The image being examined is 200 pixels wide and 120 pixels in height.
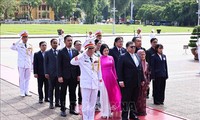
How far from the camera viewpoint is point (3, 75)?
1473 cm

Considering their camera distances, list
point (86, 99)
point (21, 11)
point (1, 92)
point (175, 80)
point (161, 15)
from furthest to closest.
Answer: point (21, 11)
point (161, 15)
point (175, 80)
point (1, 92)
point (86, 99)

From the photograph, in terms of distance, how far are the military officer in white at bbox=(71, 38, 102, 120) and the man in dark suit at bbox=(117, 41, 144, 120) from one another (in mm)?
629

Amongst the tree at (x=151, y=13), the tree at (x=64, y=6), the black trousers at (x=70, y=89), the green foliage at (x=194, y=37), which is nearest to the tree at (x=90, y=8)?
the tree at (x=64, y=6)

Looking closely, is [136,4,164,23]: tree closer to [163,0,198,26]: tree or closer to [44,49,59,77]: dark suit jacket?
[163,0,198,26]: tree

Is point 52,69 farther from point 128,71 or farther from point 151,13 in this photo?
point 151,13

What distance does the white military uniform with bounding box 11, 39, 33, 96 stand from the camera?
10578mm

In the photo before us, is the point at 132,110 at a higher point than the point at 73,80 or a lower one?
lower

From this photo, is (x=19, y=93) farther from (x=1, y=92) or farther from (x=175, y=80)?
(x=175, y=80)

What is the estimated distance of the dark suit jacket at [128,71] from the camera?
7.65 metres

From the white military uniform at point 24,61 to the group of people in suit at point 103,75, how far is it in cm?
62

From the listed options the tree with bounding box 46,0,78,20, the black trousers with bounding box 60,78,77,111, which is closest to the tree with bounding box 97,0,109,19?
the tree with bounding box 46,0,78,20

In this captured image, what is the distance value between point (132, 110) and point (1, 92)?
5.26 meters

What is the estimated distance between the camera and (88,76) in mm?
7246

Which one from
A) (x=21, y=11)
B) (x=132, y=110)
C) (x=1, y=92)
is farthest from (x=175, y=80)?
(x=21, y=11)
